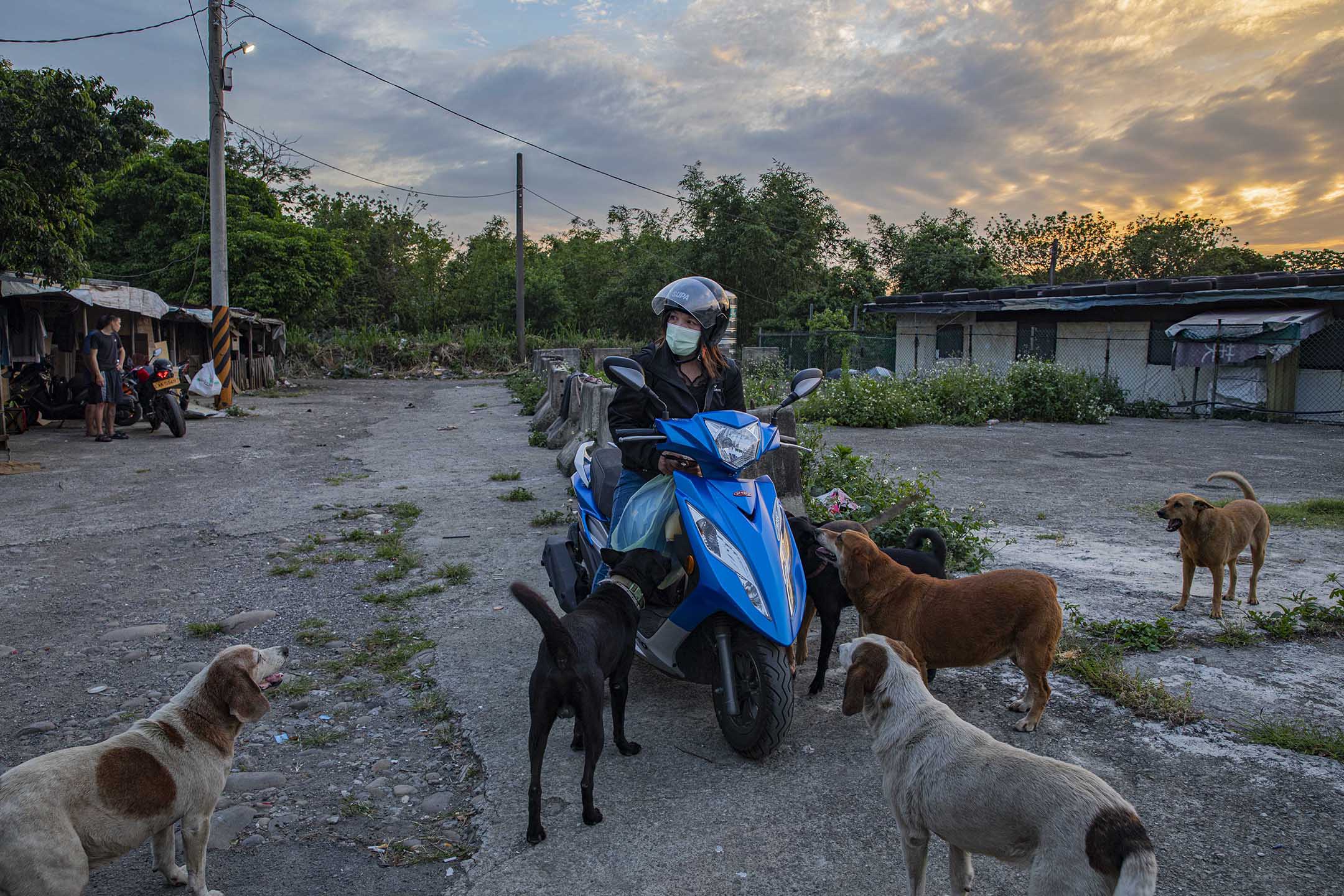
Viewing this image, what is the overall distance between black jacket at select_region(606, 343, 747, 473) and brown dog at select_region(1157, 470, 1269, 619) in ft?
9.48

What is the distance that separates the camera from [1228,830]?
2.91 m

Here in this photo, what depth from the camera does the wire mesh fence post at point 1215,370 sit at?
19.2m

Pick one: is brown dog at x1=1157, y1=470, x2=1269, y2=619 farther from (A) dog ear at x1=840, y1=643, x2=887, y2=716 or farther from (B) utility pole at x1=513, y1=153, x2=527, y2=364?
(B) utility pole at x1=513, y1=153, x2=527, y2=364

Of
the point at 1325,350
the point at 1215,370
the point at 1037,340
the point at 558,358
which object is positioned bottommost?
the point at 558,358

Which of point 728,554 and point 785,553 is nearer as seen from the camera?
point 728,554

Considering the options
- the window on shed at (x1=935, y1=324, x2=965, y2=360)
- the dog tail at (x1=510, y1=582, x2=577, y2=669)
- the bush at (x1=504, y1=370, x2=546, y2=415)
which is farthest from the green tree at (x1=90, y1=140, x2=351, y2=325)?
the dog tail at (x1=510, y1=582, x2=577, y2=669)

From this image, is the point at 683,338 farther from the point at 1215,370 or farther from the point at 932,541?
the point at 1215,370

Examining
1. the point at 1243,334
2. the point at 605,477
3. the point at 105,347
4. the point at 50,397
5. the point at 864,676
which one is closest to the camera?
the point at 864,676

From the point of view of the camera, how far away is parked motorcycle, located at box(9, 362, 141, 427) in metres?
13.4

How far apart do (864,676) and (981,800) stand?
0.52 meters

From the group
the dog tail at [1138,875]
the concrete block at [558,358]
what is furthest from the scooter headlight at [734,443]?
the concrete block at [558,358]

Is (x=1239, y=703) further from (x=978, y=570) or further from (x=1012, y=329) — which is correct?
(x=1012, y=329)

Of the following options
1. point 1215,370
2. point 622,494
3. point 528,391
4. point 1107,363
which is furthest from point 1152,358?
point 622,494

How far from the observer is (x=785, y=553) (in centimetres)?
364
